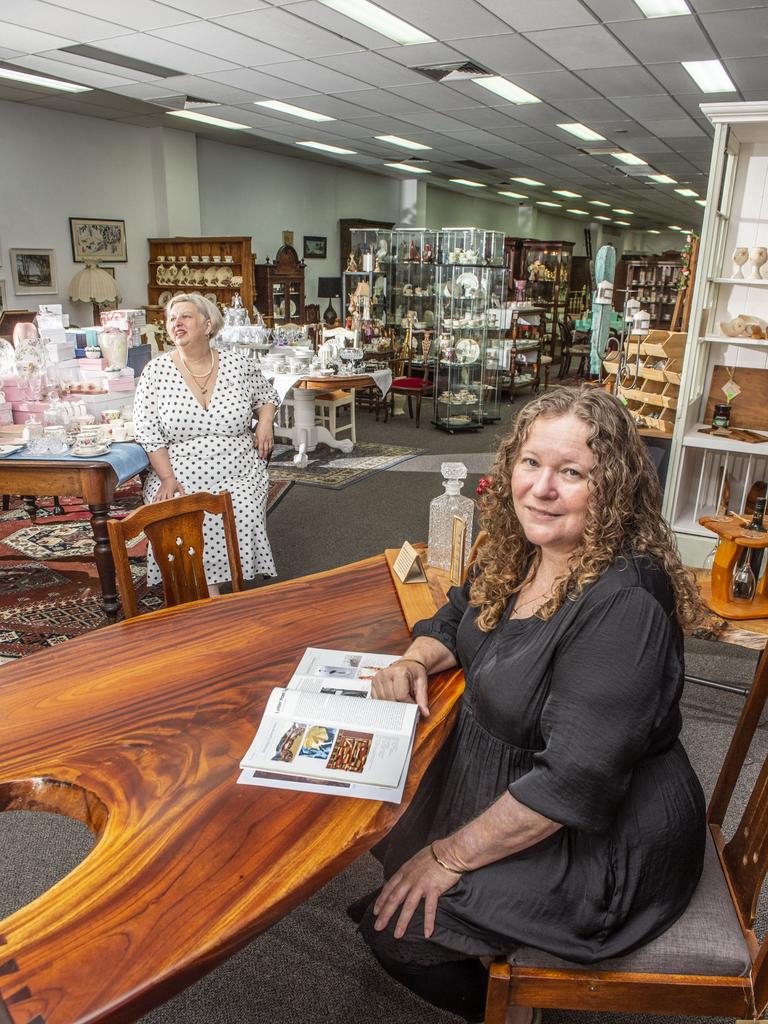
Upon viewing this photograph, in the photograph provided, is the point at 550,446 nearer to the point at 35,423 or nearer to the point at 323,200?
the point at 35,423

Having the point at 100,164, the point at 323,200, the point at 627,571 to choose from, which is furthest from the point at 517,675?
the point at 323,200

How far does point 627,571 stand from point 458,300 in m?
6.96

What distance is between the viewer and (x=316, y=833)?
1.16m

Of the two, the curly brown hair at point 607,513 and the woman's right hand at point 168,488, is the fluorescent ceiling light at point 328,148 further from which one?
the curly brown hair at point 607,513

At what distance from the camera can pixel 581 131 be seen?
8062mm

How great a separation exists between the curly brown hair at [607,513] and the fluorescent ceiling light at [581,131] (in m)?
7.34

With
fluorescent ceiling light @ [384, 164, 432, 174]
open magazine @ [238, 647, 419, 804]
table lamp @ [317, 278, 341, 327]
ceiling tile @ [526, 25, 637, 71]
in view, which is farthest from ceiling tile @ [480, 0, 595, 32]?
table lamp @ [317, 278, 341, 327]

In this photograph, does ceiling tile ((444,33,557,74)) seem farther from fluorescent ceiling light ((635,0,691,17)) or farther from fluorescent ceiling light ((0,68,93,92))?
fluorescent ceiling light ((0,68,93,92))

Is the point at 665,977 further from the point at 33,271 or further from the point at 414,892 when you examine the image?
the point at 33,271

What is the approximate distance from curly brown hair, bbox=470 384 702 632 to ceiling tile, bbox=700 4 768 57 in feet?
13.8

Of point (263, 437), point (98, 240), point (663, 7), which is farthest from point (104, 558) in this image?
point (98, 240)

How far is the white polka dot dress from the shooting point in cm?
340

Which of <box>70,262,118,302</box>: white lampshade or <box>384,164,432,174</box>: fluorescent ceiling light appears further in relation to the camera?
<box>384,164,432,174</box>: fluorescent ceiling light

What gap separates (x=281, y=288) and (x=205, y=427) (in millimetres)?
7319
